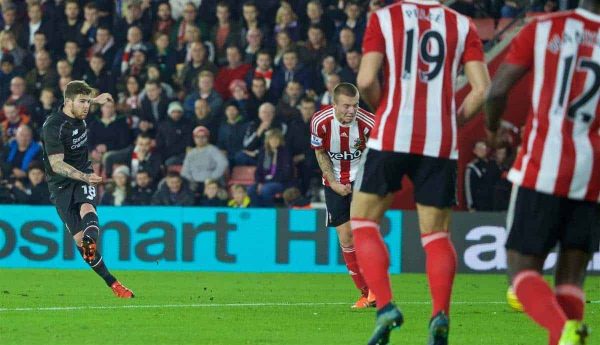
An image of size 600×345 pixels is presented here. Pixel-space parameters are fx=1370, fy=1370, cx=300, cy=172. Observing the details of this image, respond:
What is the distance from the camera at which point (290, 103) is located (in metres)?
19.8

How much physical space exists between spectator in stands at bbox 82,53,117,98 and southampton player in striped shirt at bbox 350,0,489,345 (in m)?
13.7

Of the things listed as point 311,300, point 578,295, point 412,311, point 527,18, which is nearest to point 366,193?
point 578,295

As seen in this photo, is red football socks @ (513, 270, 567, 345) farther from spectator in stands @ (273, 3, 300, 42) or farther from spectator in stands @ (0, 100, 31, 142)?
spectator in stands @ (0, 100, 31, 142)

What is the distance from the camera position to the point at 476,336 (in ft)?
30.4

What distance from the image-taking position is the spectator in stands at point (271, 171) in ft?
A: 61.8

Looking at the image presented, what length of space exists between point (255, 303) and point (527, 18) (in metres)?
9.17

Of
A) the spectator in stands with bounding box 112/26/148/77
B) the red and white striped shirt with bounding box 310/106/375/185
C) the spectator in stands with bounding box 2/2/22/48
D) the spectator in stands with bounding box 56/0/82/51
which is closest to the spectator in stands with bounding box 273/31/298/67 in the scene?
the spectator in stands with bounding box 112/26/148/77

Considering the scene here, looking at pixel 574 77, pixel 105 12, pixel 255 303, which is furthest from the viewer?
pixel 105 12

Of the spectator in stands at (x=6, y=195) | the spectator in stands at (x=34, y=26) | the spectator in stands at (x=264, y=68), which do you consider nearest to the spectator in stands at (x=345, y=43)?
the spectator in stands at (x=264, y=68)

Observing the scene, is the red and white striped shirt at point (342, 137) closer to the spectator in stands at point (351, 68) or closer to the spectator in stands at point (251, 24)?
the spectator in stands at point (351, 68)

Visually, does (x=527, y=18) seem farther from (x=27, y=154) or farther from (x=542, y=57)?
(x=542, y=57)

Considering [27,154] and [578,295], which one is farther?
[27,154]

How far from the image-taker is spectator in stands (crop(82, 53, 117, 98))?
830 inches

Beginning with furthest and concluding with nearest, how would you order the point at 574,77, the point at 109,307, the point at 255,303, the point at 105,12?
1. the point at 105,12
2. the point at 255,303
3. the point at 109,307
4. the point at 574,77
